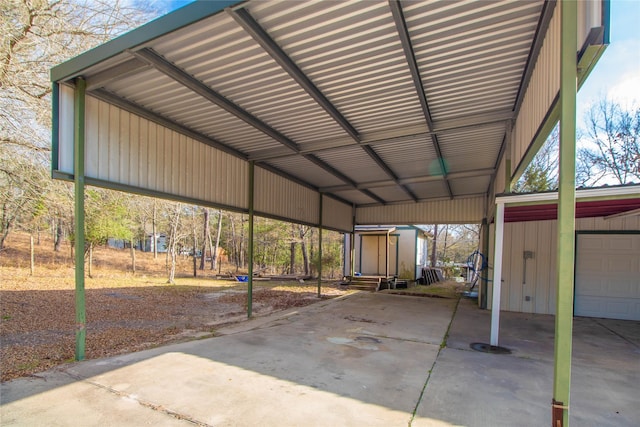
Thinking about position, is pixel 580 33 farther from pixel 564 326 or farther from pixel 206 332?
pixel 206 332

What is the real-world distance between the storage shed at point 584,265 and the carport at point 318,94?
2406 mm

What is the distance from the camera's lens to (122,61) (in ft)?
13.1

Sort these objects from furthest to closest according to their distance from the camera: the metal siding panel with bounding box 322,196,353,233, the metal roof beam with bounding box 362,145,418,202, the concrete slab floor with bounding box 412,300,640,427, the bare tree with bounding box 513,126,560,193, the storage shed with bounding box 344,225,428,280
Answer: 1. the storage shed with bounding box 344,225,428,280
2. the bare tree with bounding box 513,126,560,193
3. the metal siding panel with bounding box 322,196,353,233
4. the metal roof beam with bounding box 362,145,418,202
5. the concrete slab floor with bounding box 412,300,640,427

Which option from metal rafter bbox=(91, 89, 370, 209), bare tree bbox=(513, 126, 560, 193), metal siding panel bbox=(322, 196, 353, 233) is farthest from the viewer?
bare tree bbox=(513, 126, 560, 193)

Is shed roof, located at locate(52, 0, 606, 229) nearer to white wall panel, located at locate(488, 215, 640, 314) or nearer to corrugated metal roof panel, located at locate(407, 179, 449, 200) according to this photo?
white wall panel, located at locate(488, 215, 640, 314)

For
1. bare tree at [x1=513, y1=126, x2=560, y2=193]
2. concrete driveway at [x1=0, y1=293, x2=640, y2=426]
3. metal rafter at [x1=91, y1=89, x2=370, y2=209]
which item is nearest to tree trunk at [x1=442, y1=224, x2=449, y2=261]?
bare tree at [x1=513, y1=126, x2=560, y2=193]

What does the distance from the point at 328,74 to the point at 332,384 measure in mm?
3761

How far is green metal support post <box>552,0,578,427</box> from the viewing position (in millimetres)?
2312

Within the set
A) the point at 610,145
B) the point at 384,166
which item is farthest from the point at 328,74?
the point at 610,145

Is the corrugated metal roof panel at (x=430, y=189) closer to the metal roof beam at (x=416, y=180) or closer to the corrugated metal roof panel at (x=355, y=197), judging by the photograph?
the metal roof beam at (x=416, y=180)

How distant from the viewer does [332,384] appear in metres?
3.63

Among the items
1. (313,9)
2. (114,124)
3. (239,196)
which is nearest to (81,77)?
(114,124)

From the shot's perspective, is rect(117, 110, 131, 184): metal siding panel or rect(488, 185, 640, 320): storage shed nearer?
rect(117, 110, 131, 184): metal siding panel

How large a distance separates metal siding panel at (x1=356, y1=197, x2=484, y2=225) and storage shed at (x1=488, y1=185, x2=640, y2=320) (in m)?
3.88
